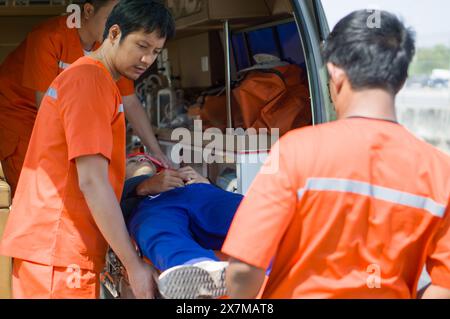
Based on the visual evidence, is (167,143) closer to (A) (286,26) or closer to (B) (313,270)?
(A) (286,26)

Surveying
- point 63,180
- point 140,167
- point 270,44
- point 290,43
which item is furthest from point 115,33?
point 270,44

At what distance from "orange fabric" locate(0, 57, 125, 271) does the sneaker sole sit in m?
0.33

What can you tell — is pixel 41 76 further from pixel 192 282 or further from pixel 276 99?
pixel 192 282

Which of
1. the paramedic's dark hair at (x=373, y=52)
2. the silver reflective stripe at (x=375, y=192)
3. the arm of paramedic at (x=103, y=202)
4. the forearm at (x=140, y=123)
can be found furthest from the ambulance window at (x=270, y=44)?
the silver reflective stripe at (x=375, y=192)

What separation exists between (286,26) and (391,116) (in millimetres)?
2985

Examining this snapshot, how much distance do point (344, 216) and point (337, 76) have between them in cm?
34

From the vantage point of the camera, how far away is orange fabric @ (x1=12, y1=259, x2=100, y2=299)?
2.04 metres

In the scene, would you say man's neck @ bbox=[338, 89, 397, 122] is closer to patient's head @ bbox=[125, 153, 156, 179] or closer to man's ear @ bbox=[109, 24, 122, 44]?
man's ear @ bbox=[109, 24, 122, 44]

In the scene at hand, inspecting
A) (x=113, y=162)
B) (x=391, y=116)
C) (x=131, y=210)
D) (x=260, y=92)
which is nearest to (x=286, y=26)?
(x=260, y=92)

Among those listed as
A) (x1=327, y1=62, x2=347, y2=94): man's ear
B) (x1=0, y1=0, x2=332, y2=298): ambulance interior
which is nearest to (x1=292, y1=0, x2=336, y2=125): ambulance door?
(x1=0, y1=0, x2=332, y2=298): ambulance interior

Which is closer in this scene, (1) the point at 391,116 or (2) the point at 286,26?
(1) the point at 391,116

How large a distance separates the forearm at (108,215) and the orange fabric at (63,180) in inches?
4.2

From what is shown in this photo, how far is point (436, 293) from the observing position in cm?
162

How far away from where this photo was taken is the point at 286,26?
4422 millimetres
